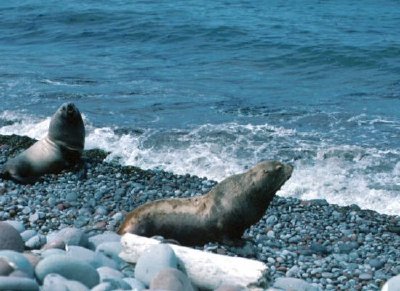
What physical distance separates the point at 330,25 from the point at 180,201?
21.0 metres

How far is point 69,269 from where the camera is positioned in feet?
17.1

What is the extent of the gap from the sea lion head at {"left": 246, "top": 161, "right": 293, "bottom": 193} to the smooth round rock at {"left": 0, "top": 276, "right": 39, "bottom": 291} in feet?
12.3

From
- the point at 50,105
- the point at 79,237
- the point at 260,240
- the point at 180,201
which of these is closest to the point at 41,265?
the point at 79,237

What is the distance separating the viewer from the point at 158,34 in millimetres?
27312

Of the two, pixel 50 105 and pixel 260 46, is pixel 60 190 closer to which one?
pixel 50 105

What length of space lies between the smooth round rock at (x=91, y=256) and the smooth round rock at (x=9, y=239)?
1.24 feet

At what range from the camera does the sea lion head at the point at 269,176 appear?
8.12 metres

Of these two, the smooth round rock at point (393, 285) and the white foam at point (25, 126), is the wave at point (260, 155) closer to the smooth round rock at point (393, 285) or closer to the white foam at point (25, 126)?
the white foam at point (25, 126)

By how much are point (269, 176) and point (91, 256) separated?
2750 mm

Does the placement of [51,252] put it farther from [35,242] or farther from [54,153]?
[54,153]

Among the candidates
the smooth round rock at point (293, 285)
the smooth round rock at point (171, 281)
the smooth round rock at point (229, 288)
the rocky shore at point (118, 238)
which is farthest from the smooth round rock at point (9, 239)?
the smooth round rock at point (293, 285)

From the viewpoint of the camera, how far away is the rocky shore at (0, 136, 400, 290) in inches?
209

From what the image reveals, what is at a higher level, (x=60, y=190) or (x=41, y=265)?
(x=41, y=265)

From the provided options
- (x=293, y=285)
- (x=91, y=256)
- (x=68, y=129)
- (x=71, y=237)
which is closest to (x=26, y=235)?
(x=71, y=237)
